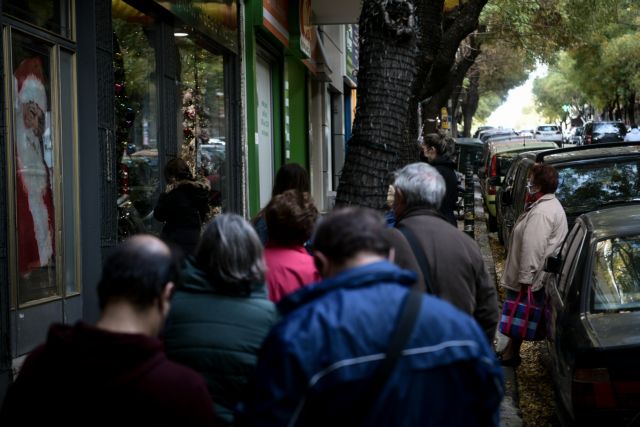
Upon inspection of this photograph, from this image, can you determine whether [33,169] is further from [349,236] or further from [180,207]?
[349,236]

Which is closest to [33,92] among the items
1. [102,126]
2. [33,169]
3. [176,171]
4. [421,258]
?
[33,169]

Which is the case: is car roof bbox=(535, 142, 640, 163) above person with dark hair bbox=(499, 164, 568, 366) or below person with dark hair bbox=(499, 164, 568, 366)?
above

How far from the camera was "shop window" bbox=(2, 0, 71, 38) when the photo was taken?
6.74 meters

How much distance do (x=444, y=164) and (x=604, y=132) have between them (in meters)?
38.8

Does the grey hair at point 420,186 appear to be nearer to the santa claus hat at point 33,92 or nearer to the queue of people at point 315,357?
the queue of people at point 315,357

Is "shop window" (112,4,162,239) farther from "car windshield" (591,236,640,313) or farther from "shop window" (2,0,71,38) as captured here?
"car windshield" (591,236,640,313)

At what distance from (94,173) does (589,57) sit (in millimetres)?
46011

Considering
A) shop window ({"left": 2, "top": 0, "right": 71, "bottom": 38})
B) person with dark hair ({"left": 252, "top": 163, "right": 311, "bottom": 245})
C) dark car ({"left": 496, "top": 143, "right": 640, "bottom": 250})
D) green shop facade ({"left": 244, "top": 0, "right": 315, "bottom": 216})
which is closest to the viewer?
person with dark hair ({"left": 252, "top": 163, "right": 311, "bottom": 245})

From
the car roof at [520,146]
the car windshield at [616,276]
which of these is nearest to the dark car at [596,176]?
the car windshield at [616,276]

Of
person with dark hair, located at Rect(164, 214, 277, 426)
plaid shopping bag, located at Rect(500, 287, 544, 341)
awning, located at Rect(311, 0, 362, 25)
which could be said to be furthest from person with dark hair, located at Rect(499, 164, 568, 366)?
awning, located at Rect(311, 0, 362, 25)

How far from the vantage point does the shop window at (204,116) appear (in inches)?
444

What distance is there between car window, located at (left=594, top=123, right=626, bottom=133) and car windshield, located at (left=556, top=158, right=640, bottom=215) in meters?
36.4

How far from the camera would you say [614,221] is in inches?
271

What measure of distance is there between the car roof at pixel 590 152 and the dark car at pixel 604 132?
34.2 m
